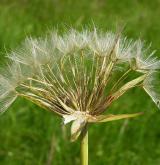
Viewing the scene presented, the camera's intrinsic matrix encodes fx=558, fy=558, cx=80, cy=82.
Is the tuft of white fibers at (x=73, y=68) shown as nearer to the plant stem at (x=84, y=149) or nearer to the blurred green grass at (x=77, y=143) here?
the plant stem at (x=84, y=149)

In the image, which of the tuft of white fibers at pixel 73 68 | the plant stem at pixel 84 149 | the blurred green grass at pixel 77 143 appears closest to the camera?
the plant stem at pixel 84 149

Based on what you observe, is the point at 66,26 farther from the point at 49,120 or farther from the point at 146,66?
the point at 49,120

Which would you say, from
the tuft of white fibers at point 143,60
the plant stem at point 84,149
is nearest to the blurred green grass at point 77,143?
the tuft of white fibers at point 143,60

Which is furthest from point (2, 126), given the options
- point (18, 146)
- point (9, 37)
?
point (9, 37)

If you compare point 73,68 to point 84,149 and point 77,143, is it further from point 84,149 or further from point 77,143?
point 77,143

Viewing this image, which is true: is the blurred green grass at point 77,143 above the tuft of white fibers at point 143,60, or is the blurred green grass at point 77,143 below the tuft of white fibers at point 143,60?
above

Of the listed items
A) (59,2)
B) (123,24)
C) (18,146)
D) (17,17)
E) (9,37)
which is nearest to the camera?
(123,24)

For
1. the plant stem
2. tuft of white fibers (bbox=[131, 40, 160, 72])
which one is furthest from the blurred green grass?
the plant stem

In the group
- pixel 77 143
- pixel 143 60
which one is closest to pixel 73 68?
pixel 143 60
